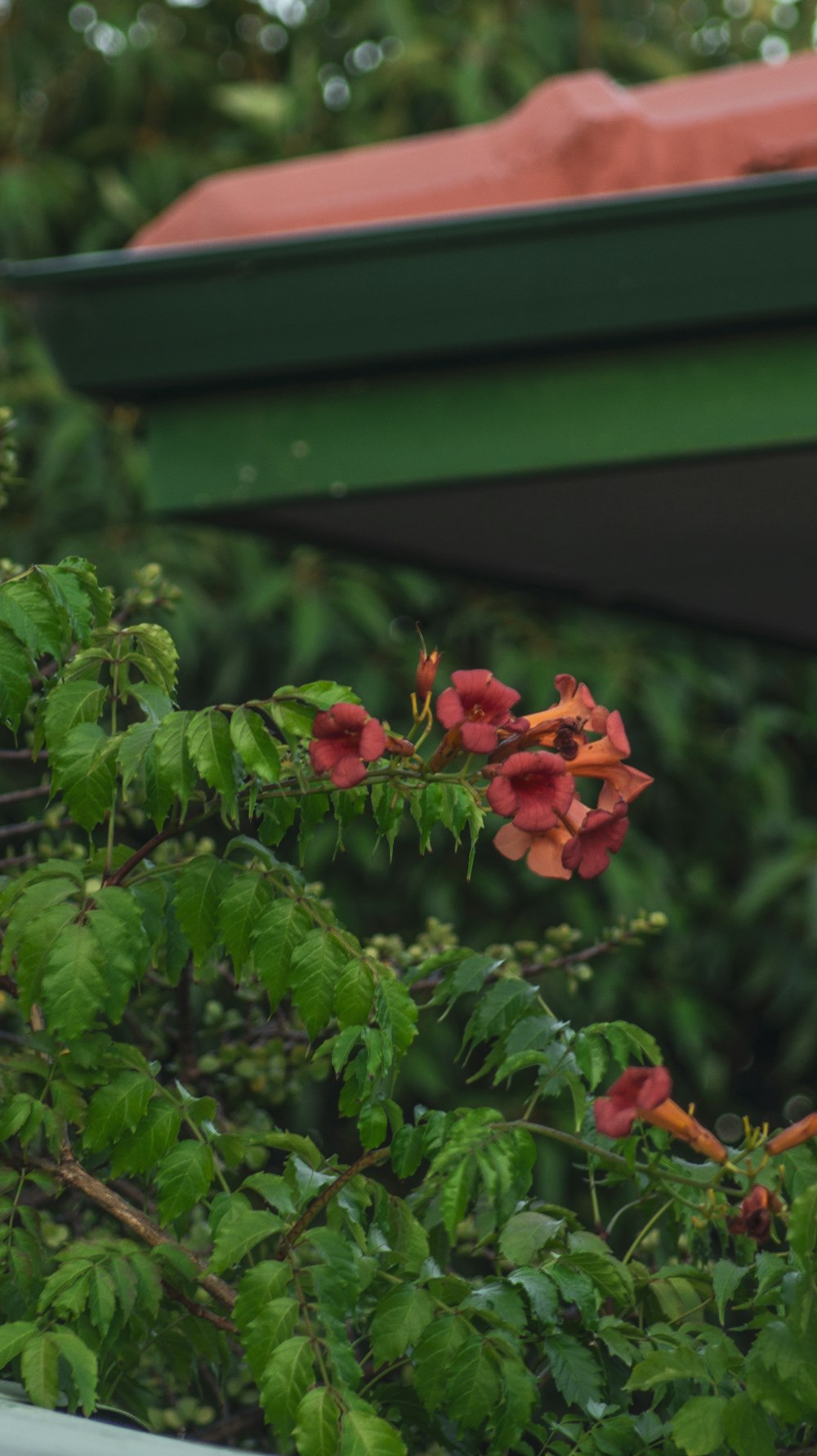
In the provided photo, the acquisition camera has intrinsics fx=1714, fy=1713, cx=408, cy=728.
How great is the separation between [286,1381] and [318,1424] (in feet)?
0.14

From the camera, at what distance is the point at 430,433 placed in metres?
1.92

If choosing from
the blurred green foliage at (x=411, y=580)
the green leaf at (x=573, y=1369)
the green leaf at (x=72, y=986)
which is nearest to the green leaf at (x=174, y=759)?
the green leaf at (x=72, y=986)

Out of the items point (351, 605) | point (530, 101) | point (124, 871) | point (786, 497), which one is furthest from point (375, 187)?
point (351, 605)

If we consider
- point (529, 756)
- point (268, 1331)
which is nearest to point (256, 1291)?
point (268, 1331)

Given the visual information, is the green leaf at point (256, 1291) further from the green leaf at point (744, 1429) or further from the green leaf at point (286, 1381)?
the green leaf at point (744, 1429)

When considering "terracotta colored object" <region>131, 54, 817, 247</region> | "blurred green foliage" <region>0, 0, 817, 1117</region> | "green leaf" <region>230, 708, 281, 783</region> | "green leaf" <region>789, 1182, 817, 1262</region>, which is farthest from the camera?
"blurred green foliage" <region>0, 0, 817, 1117</region>

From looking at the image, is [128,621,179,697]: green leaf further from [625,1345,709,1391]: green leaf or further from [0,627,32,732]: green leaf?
[625,1345,709,1391]: green leaf

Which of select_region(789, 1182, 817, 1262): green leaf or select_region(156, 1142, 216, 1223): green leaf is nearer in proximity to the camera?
select_region(789, 1182, 817, 1262): green leaf

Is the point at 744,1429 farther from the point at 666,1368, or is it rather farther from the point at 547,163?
the point at 547,163

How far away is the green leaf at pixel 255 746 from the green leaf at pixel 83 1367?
0.34m

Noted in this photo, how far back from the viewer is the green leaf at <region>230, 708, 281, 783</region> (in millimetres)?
1004

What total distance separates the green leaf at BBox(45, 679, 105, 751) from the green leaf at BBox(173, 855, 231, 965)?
0.37ft

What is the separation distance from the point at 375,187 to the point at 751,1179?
132 centimetres

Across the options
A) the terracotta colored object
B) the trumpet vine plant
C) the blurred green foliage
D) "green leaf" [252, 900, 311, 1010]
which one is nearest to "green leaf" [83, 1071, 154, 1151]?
the trumpet vine plant
